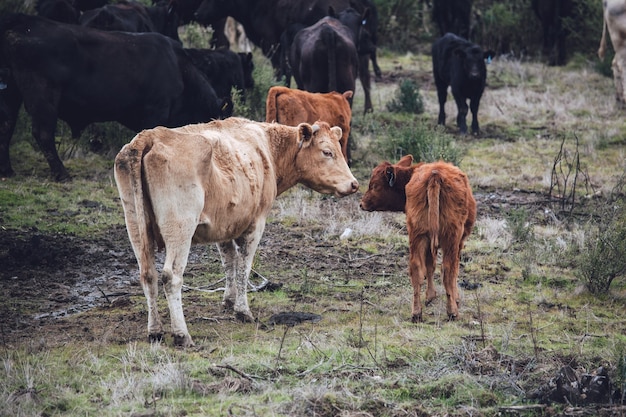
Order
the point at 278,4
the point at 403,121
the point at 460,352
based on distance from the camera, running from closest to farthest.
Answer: the point at 460,352 → the point at 403,121 → the point at 278,4

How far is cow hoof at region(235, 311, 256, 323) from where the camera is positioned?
24.0 feet

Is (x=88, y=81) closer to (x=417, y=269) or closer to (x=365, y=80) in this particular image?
(x=417, y=269)

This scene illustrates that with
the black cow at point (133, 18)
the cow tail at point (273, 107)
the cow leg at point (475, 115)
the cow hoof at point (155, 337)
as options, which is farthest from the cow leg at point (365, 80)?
the cow hoof at point (155, 337)

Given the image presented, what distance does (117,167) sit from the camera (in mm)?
6441

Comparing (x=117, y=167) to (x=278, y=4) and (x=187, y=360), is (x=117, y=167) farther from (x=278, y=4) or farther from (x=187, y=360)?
(x=278, y=4)

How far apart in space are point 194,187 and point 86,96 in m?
5.58

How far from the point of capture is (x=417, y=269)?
723cm

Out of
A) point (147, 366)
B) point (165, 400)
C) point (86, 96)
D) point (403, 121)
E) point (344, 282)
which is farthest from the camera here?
point (403, 121)

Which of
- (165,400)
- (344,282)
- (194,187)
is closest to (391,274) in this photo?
(344,282)

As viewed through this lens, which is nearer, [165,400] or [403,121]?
[165,400]

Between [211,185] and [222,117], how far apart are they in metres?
6.15

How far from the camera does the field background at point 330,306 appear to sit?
5605 mm

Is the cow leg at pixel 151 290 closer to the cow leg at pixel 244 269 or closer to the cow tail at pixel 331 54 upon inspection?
the cow leg at pixel 244 269

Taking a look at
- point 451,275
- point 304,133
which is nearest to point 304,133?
point 304,133
